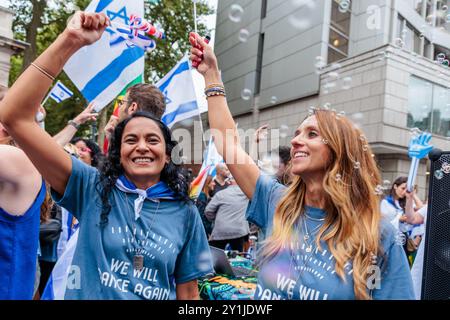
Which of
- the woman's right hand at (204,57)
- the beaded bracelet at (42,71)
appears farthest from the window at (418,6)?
the beaded bracelet at (42,71)

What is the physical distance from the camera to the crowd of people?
4.69 feet

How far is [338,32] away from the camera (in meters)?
7.78

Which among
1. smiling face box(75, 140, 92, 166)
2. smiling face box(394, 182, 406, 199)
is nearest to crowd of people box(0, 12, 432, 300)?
smiling face box(75, 140, 92, 166)

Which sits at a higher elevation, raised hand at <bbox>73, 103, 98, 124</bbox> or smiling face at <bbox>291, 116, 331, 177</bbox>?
raised hand at <bbox>73, 103, 98, 124</bbox>

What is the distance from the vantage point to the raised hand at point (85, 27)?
145cm

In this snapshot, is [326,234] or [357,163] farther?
[357,163]

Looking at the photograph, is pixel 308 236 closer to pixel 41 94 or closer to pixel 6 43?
pixel 41 94

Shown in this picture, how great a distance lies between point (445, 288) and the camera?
220 centimetres

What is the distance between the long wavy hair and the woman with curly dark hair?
1.31 feet

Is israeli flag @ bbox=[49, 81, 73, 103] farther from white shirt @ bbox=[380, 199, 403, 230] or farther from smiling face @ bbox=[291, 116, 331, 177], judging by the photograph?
smiling face @ bbox=[291, 116, 331, 177]

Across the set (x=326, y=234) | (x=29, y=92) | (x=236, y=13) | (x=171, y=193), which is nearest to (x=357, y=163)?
(x=326, y=234)
